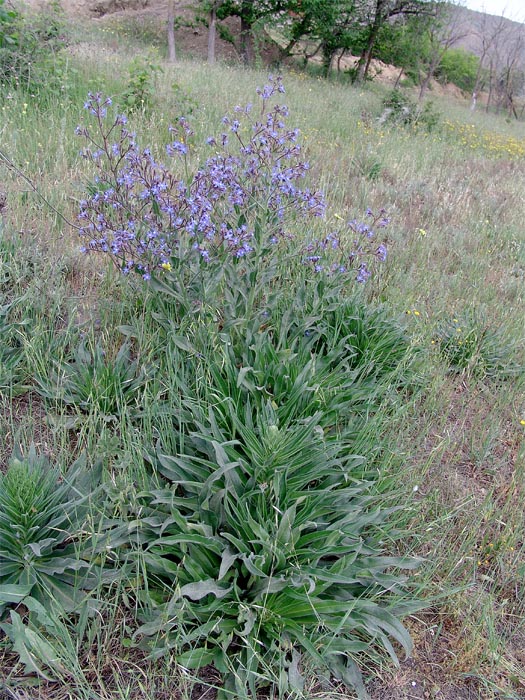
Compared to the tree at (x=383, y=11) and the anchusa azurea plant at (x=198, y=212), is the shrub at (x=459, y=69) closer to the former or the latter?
the tree at (x=383, y=11)

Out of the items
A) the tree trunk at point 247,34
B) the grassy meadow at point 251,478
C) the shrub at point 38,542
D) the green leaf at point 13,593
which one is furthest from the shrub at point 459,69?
the green leaf at point 13,593

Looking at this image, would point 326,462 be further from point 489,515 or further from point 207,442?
point 489,515

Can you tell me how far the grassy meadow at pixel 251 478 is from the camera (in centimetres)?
166

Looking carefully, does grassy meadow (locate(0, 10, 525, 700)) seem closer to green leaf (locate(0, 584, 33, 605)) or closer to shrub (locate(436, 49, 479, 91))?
green leaf (locate(0, 584, 33, 605))

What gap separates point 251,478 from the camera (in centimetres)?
200

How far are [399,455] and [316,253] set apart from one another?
148 cm

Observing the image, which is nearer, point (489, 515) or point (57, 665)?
point (57, 665)

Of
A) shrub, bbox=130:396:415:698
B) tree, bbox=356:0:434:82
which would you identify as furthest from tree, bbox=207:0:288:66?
shrub, bbox=130:396:415:698

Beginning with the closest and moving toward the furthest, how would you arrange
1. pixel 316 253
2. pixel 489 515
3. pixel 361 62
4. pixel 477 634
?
pixel 477 634 → pixel 489 515 → pixel 316 253 → pixel 361 62

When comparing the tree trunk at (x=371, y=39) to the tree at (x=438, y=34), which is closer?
the tree trunk at (x=371, y=39)

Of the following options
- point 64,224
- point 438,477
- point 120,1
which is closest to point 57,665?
point 438,477

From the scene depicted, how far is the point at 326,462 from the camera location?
6.82ft

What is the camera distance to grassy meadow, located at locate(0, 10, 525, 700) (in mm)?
1657

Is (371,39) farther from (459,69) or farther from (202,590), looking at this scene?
(202,590)
